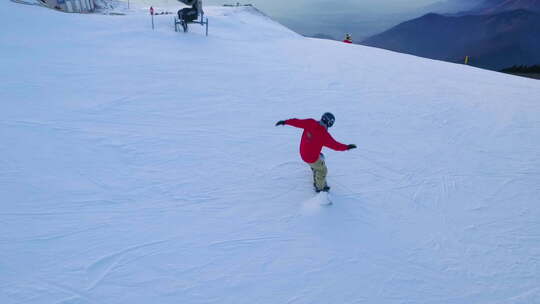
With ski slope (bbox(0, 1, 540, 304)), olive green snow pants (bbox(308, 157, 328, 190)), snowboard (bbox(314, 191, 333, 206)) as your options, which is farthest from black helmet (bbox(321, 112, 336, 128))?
ski slope (bbox(0, 1, 540, 304))

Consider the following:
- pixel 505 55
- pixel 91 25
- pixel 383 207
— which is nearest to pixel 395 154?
pixel 383 207

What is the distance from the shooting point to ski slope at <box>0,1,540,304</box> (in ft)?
10.6

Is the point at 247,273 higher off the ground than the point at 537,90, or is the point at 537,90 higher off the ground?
the point at 537,90

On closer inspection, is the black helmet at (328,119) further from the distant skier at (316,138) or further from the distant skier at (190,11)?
the distant skier at (190,11)

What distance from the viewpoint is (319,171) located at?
4254mm

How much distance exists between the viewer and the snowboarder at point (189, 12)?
12.8m

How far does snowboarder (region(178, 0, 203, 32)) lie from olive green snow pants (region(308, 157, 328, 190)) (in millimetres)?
10829

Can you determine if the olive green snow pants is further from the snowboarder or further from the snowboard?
the snowboarder

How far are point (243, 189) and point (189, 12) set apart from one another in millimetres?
10826

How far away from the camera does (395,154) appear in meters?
6.05

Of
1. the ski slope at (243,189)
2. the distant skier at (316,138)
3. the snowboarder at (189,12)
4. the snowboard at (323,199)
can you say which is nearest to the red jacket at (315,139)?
the distant skier at (316,138)

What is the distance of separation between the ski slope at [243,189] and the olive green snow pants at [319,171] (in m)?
0.31

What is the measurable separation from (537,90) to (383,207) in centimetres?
971

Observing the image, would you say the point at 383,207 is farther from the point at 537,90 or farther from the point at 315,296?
the point at 537,90
